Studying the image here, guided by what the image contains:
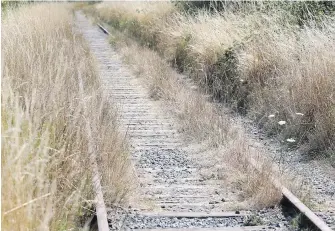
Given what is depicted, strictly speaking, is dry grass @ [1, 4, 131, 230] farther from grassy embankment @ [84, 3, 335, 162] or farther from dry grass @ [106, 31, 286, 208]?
grassy embankment @ [84, 3, 335, 162]

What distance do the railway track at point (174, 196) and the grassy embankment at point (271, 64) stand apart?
1.34 m

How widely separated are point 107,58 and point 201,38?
17.3 ft

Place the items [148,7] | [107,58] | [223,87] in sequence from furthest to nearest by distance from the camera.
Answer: [148,7] < [107,58] < [223,87]

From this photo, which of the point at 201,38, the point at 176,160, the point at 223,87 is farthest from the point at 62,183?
the point at 201,38

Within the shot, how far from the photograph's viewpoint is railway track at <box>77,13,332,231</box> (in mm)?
4809

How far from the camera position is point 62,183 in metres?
4.22

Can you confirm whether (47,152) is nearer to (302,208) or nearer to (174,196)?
(174,196)

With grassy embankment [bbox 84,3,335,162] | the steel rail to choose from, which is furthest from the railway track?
grassy embankment [bbox 84,3,335,162]

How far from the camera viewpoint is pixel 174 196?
562cm

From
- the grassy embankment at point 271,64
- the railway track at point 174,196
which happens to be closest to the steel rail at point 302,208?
the railway track at point 174,196

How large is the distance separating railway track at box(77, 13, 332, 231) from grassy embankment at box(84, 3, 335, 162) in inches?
52.7

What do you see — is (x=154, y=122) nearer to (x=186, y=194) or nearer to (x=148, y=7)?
(x=186, y=194)

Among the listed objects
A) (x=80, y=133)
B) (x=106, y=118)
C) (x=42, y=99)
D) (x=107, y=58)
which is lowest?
(x=107, y=58)

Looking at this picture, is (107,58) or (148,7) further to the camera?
(148,7)
